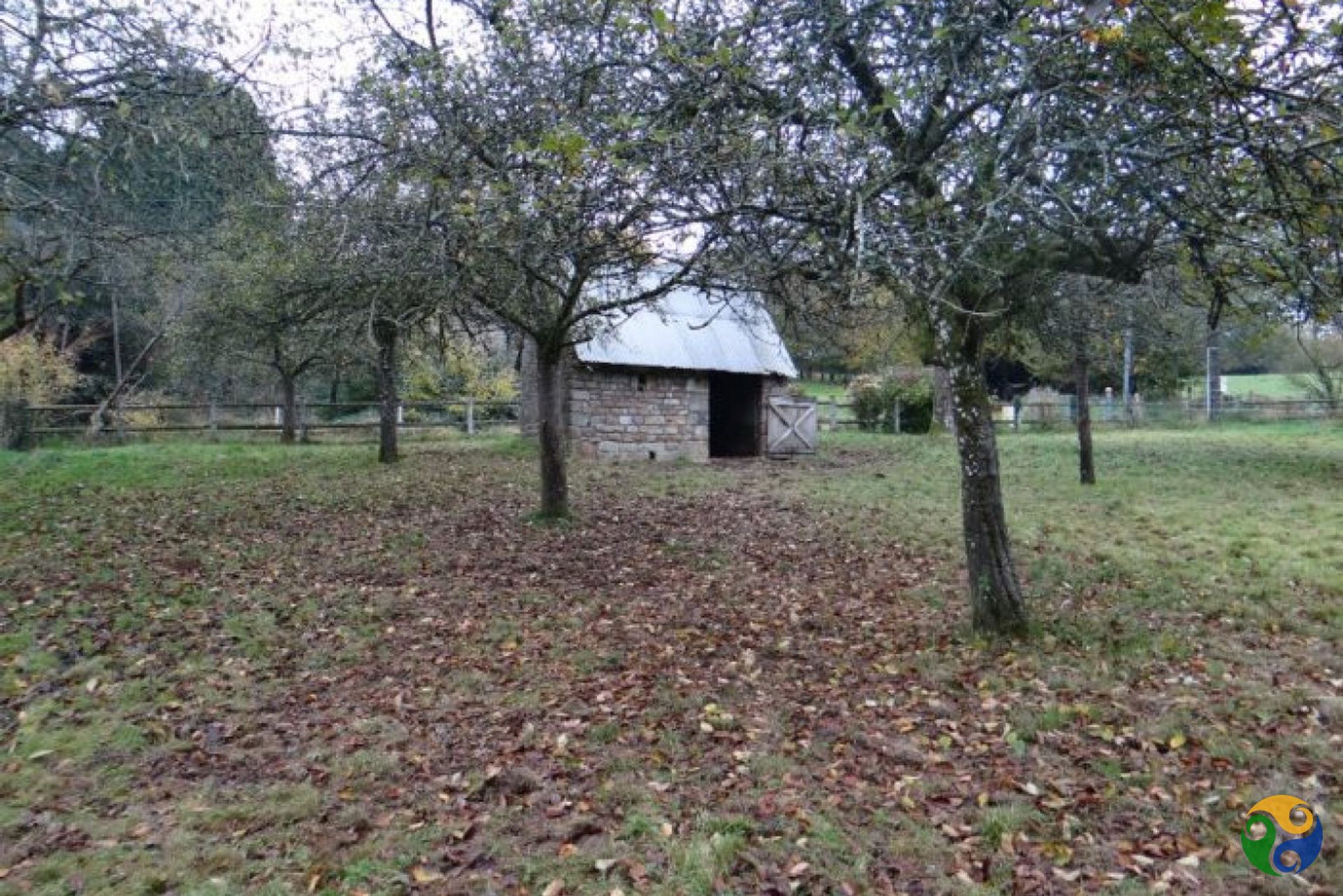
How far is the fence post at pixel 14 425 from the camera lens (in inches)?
569

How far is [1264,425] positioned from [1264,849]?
27.3 m

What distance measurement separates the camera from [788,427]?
55.1 feet

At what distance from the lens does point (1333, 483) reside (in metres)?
10.7

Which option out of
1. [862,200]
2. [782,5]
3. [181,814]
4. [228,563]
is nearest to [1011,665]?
[862,200]

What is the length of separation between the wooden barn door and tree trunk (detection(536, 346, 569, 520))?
8749 millimetres

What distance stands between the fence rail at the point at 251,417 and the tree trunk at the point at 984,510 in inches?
644

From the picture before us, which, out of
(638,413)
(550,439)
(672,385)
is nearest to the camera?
(550,439)

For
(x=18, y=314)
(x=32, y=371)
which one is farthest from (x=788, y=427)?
(x=32, y=371)

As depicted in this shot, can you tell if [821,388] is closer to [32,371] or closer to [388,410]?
[388,410]

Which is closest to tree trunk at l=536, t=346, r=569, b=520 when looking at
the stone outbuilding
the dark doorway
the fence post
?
the stone outbuilding

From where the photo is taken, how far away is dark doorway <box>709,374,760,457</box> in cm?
1715

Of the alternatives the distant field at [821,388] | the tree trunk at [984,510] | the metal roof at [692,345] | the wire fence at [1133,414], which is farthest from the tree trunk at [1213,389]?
the tree trunk at [984,510]

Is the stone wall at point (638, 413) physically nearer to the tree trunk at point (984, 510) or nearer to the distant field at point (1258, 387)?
the tree trunk at point (984, 510)

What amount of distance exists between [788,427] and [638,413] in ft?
12.6
